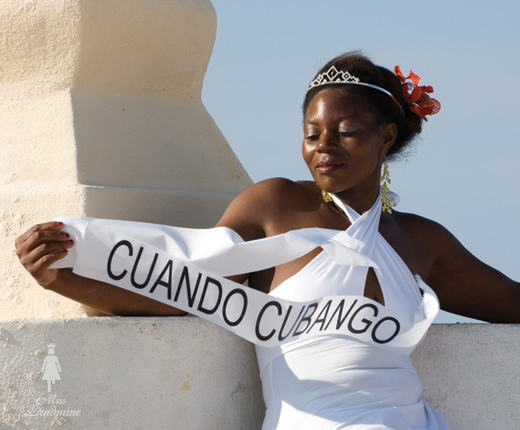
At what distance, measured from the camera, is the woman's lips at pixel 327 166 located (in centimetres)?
334

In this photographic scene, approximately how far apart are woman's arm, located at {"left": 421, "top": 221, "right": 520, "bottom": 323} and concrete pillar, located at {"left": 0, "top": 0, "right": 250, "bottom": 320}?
2.73 feet

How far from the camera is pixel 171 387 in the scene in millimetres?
3160

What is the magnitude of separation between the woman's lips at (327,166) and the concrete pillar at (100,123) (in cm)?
61

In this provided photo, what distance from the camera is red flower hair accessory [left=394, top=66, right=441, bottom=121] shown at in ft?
11.8

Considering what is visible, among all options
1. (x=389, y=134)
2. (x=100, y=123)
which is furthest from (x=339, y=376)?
(x=100, y=123)

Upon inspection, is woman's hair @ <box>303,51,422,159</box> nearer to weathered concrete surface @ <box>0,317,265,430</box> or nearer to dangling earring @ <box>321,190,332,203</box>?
dangling earring @ <box>321,190,332,203</box>

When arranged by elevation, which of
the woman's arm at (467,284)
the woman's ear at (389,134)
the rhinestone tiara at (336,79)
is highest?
the rhinestone tiara at (336,79)

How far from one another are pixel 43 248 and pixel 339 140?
40.3 inches

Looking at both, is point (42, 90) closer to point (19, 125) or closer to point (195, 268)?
point (19, 125)

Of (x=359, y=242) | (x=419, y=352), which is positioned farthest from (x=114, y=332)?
(x=419, y=352)

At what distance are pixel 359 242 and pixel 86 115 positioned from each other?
113 cm

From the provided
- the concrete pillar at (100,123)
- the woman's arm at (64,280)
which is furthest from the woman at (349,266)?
the concrete pillar at (100,123)

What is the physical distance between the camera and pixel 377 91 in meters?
3.46

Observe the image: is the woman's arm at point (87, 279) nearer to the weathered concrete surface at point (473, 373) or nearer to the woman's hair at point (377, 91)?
the woman's hair at point (377, 91)
